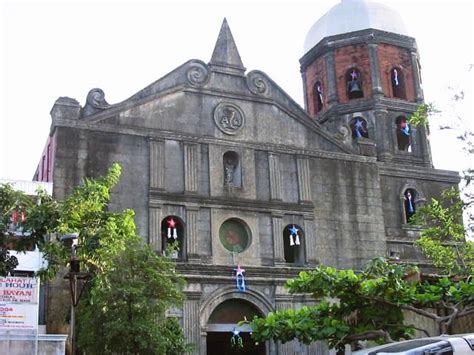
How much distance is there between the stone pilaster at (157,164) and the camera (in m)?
24.6

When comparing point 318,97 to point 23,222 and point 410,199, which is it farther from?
point 23,222

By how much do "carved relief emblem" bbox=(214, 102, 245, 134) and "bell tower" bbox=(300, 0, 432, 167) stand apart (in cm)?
542

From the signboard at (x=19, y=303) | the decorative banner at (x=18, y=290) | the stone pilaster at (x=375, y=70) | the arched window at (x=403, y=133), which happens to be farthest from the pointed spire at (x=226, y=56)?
the signboard at (x=19, y=303)

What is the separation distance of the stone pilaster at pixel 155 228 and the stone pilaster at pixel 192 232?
0.97 metres

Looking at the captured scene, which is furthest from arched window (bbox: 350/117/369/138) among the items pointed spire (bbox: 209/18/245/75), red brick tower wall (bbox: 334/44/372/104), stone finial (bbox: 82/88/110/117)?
stone finial (bbox: 82/88/110/117)

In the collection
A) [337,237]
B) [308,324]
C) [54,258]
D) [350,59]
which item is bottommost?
[308,324]

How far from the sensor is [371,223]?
89.7 ft

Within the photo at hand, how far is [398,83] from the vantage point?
31484mm

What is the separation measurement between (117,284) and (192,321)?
5938 millimetres

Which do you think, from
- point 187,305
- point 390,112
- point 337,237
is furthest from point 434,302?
point 390,112

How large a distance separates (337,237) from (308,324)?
Result: 13.0 metres

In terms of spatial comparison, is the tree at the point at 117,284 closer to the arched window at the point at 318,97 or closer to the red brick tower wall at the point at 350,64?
the red brick tower wall at the point at 350,64

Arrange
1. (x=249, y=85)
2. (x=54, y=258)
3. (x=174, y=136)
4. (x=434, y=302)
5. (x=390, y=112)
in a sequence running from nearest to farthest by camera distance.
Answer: (x=434, y=302), (x=54, y=258), (x=174, y=136), (x=249, y=85), (x=390, y=112)

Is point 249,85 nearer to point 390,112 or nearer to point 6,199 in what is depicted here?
point 390,112
